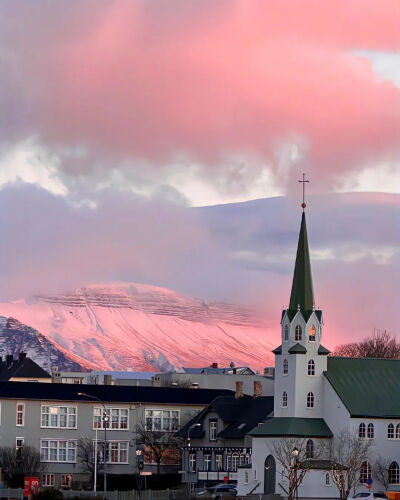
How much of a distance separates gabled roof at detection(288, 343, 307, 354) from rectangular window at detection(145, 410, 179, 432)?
29.0 m

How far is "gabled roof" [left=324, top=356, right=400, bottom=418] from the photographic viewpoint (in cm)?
14175

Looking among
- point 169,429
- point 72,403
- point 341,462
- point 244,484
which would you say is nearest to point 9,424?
point 72,403

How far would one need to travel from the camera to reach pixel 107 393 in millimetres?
169625

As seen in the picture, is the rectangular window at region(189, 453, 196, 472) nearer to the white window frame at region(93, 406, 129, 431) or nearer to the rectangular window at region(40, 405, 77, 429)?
the white window frame at region(93, 406, 129, 431)

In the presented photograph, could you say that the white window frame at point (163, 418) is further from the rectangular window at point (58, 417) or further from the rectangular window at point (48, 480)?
the rectangular window at point (48, 480)

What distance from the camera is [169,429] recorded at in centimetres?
16988

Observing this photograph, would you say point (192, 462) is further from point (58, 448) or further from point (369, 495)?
point (369, 495)

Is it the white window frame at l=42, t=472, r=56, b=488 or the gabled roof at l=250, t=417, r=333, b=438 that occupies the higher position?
the gabled roof at l=250, t=417, r=333, b=438

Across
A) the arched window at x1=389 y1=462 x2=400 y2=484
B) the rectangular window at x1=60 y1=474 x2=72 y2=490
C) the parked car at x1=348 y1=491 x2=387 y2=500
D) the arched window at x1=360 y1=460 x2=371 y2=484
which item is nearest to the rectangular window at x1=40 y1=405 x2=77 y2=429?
the rectangular window at x1=60 y1=474 x2=72 y2=490

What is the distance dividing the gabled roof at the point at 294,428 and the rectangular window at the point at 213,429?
16560 millimetres

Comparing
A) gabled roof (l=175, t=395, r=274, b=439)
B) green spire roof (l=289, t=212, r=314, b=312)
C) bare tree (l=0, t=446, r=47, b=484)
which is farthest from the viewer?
gabled roof (l=175, t=395, r=274, b=439)

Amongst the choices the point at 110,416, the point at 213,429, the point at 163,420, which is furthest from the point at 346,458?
the point at 110,416

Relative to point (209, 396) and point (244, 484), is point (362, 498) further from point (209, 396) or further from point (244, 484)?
point (209, 396)

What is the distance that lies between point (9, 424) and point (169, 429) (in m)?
19.5
